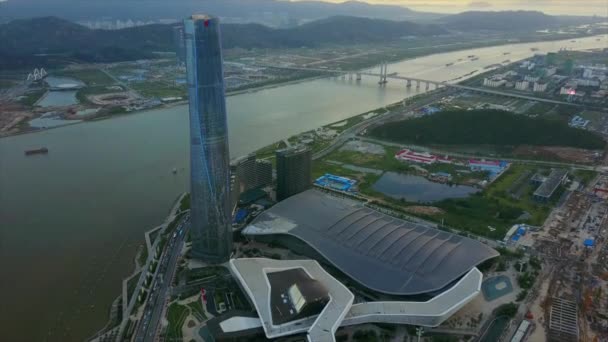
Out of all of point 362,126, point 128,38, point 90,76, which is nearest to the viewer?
point 362,126

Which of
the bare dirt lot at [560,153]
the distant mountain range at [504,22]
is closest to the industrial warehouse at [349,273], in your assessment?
the bare dirt lot at [560,153]

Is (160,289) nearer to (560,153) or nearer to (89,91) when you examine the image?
(560,153)

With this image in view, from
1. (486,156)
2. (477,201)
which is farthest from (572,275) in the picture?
(486,156)

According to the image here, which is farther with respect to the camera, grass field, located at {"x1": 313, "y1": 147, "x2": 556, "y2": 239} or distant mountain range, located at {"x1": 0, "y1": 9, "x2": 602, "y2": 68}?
distant mountain range, located at {"x1": 0, "y1": 9, "x2": 602, "y2": 68}

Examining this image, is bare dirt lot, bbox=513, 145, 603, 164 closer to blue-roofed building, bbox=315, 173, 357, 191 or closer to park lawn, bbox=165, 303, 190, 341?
blue-roofed building, bbox=315, 173, 357, 191

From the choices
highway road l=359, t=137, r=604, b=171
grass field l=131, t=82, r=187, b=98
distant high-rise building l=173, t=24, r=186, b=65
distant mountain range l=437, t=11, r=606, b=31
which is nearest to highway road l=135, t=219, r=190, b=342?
distant high-rise building l=173, t=24, r=186, b=65

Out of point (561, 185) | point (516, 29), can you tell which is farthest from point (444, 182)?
point (516, 29)

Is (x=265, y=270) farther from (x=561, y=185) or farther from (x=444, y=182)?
(x=561, y=185)
